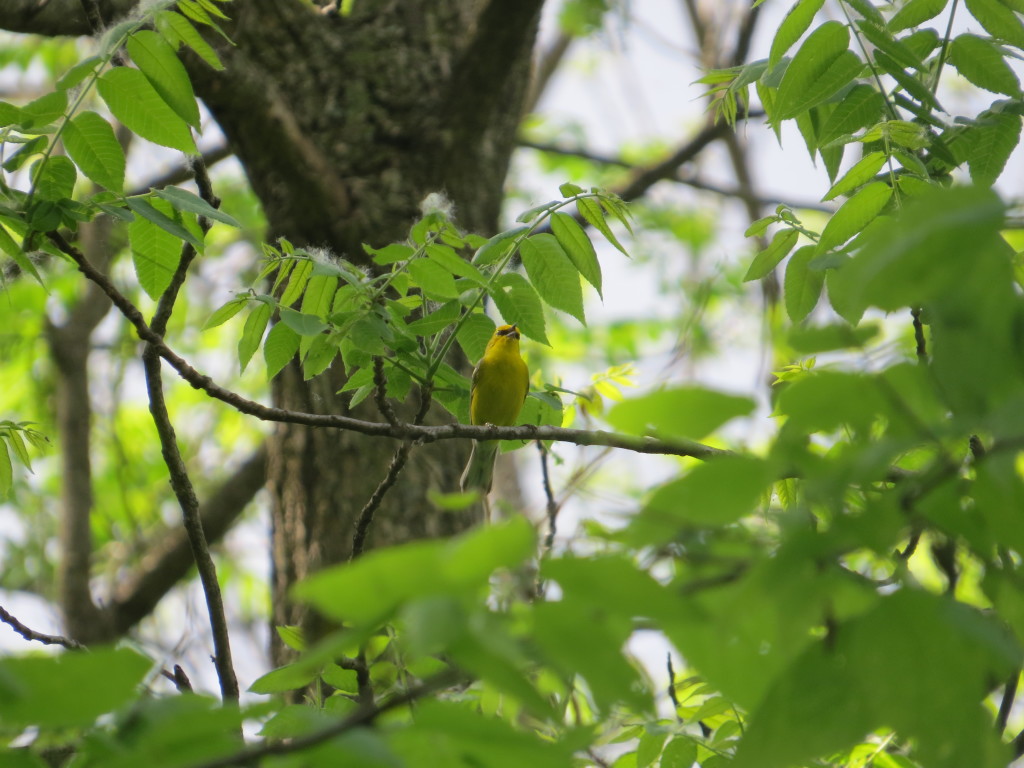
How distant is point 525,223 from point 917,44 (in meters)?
1.27

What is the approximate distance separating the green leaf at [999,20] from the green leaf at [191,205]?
2.20 metres

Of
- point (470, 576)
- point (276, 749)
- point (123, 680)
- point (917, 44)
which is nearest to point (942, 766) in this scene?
point (470, 576)

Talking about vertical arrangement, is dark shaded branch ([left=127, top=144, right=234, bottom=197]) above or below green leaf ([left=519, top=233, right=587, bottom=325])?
above

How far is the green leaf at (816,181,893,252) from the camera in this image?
9.13 ft

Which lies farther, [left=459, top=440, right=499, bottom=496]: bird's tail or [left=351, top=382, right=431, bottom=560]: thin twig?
[left=459, top=440, right=499, bottom=496]: bird's tail

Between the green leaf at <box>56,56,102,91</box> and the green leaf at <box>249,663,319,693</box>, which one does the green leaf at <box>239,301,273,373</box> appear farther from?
the green leaf at <box>249,663,319,693</box>

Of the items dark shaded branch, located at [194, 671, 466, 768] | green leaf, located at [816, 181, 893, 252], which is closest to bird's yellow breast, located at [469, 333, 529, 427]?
green leaf, located at [816, 181, 893, 252]

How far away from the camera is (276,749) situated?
118cm

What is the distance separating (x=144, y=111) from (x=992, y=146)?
2.38 meters

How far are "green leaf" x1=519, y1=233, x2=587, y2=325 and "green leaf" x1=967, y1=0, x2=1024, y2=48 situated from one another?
4.55 feet

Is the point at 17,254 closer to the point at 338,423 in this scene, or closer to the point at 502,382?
the point at 338,423

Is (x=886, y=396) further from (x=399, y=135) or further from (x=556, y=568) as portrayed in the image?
(x=399, y=135)

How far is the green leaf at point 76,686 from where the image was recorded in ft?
3.87

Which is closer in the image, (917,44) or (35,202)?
(35,202)
